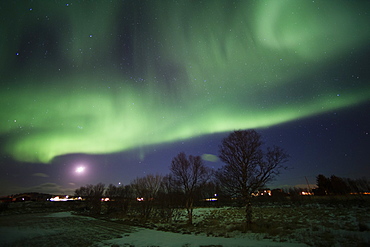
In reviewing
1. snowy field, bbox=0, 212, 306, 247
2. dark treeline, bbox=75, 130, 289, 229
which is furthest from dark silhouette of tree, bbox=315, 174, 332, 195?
snowy field, bbox=0, 212, 306, 247

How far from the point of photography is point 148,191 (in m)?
44.8

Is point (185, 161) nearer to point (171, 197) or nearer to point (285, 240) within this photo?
point (171, 197)

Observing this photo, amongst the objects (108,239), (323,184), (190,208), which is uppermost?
(323,184)

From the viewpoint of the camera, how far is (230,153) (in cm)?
2245

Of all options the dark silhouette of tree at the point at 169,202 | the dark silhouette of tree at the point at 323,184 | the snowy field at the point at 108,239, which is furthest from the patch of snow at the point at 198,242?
the dark silhouette of tree at the point at 323,184

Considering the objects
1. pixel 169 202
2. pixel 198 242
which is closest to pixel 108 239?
pixel 198 242

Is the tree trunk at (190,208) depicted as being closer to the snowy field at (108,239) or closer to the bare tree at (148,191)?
the snowy field at (108,239)

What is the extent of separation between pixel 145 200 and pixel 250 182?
98.0 ft

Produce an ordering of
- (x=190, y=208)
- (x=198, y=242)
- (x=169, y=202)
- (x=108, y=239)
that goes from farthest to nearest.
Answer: (x=169, y=202), (x=190, y=208), (x=108, y=239), (x=198, y=242)

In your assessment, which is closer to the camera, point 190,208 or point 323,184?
point 190,208

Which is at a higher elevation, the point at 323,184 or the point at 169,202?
the point at 323,184

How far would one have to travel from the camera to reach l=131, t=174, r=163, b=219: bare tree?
40562 millimetres

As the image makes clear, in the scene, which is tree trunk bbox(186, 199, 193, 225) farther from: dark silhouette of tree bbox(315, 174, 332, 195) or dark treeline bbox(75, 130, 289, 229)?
dark silhouette of tree bbox(315, 174, 332, 195)

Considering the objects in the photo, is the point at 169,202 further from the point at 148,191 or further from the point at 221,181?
the point at 221,181
